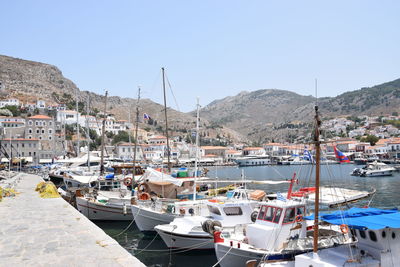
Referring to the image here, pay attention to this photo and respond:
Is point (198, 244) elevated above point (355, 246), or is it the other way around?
point (355, 246)

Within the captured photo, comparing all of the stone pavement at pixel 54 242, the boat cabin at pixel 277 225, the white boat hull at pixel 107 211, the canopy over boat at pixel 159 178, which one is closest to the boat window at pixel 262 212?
the boat cabin at pixel 277 225

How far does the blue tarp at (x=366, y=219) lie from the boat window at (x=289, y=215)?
65 cm

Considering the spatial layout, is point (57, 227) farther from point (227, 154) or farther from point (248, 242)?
point (227, 154)

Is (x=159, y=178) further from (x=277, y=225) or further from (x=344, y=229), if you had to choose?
(x=344, y=229)

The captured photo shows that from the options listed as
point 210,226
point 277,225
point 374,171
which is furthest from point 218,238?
point 374,171

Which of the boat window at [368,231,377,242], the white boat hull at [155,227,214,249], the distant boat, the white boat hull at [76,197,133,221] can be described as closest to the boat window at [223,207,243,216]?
the white boat hull at [155,227,214,249]

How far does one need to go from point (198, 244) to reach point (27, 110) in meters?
134

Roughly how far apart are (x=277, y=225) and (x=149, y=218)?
9.60 metres

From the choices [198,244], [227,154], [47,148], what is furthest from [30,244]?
[227,154]

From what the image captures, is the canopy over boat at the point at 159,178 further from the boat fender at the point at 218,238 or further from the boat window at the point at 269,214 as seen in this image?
the boat window at the point at 269,214

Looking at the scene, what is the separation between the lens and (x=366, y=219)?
438 inches

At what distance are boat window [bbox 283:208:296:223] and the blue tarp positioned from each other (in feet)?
2.13

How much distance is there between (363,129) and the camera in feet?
617

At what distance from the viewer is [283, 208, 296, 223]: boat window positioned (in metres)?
12.8
